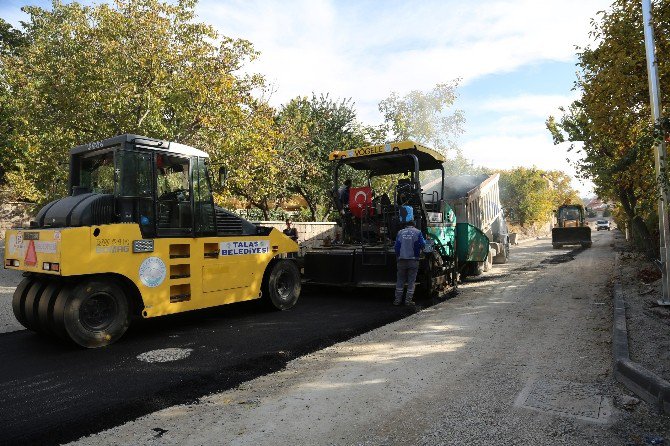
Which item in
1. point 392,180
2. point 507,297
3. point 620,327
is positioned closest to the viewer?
point 620,327

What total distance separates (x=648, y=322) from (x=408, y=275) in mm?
3911

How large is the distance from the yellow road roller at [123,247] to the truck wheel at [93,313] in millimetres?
12

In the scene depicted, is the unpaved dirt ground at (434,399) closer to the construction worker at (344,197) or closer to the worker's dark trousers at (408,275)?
the worker's dark trousers at (408,275)

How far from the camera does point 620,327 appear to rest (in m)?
5.90

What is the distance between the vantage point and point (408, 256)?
8.38 m

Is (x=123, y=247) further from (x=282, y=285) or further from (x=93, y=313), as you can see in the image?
(x=282, y=285)

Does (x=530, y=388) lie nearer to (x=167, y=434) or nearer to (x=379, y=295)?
(x=167, y=434)

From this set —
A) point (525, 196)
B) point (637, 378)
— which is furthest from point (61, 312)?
point (525, 196)

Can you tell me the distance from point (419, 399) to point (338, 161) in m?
7.31

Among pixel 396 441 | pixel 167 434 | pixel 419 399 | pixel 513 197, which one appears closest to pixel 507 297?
pixel 419 399

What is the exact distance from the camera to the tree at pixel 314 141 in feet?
60.8

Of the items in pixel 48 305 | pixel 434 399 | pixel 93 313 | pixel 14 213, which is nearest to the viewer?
pixel 434 399

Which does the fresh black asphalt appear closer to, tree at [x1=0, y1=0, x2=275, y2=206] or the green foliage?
tree at [x1=0, y1=0, x2=275, y2=206]

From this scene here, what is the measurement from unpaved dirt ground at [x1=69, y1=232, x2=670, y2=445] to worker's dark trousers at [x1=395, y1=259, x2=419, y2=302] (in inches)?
72.6
